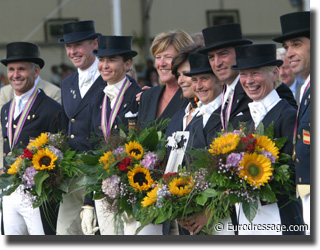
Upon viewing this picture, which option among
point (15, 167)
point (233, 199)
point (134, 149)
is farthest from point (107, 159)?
point (233, 199)

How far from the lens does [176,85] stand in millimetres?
6324

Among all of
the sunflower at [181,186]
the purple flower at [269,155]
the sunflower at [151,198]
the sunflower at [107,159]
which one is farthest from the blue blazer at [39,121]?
the purple flower at [269,155]

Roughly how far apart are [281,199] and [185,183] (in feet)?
2.38

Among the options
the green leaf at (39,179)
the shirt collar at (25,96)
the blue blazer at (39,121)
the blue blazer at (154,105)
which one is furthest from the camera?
the shirt collar at (25,96)

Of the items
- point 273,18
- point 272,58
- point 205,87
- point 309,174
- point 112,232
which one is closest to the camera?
point 309,174

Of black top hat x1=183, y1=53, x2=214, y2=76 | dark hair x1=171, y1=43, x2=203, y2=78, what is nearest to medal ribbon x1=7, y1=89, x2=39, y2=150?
dark hair x1=171, y1=43, x2=203, y2=78

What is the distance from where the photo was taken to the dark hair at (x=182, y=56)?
5887 millimetres

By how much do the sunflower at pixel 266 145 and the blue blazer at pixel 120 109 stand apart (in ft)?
6.36

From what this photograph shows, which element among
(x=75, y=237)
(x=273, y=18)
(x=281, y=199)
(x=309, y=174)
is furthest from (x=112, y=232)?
(x=273, y=18)

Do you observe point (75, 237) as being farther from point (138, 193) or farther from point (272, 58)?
point (272, 58)

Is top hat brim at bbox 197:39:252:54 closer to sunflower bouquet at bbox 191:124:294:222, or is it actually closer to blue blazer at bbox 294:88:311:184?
sunflower bouquet at bbox 191:124:294:222

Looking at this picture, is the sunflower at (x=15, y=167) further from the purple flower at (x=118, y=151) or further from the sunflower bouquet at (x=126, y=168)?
the purple flower at (x=118, y=151)

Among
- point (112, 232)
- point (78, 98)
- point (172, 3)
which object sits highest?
point (172, 3)

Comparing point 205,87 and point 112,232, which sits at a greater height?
point 205,87
